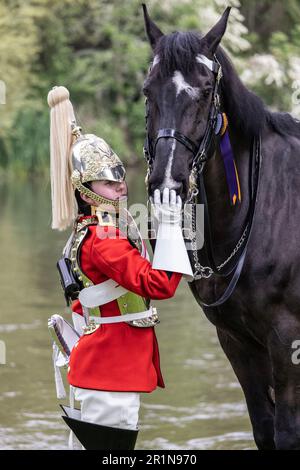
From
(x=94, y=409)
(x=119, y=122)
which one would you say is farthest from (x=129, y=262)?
(x=119, y=122)

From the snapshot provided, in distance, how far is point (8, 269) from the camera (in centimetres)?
1220

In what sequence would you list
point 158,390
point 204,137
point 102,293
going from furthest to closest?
point 158,390 < point 102,293 < point 204,137

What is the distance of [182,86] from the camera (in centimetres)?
354

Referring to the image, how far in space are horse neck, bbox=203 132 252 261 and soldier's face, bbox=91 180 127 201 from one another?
34cm

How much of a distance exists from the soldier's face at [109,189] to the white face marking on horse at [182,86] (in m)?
0.48

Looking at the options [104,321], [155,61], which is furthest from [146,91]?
[104,321]

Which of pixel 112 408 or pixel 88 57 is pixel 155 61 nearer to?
pixel 112 408

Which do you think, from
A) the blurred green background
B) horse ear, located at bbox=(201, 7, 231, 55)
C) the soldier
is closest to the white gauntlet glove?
the soldier

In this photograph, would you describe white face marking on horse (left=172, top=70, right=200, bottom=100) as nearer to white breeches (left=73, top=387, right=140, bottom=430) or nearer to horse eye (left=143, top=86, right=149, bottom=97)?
horse eye (left=143, top=86, right=149, bottom=97)

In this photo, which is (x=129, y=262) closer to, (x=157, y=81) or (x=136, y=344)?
(x=136, y=344)

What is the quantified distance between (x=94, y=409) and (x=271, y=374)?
0.86 metres

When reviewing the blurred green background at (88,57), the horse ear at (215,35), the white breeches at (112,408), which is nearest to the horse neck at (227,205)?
the horse ear at (215,35)

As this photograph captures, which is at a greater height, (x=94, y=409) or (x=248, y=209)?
(x=248, y=209)

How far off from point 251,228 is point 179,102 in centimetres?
73
